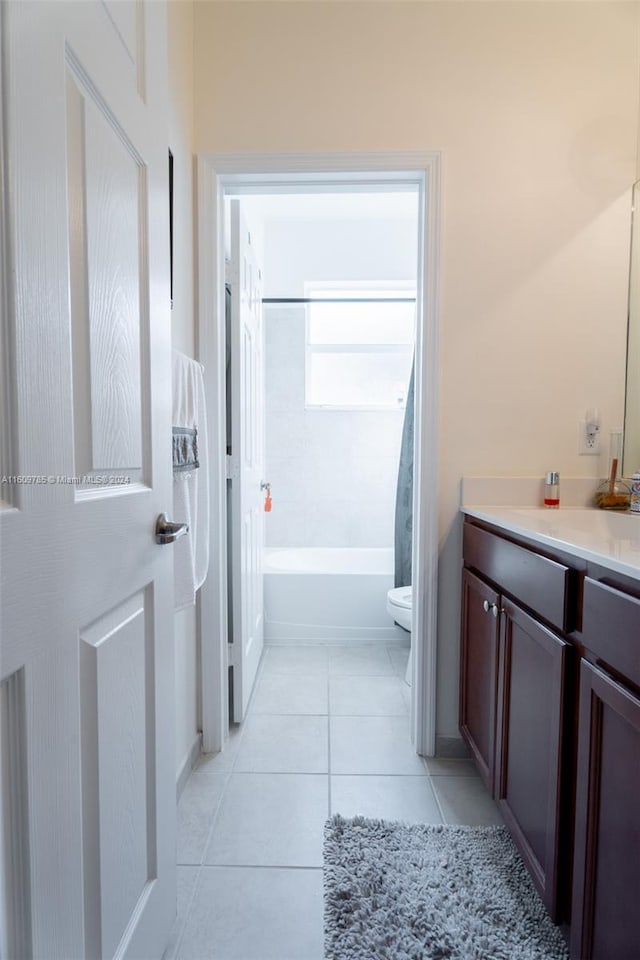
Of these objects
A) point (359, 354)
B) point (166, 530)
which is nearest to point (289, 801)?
point (166, 530)

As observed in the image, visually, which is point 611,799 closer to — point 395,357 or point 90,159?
point 90,159

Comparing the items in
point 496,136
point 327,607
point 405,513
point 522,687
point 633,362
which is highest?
point 496,136

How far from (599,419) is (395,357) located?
7.33 feet

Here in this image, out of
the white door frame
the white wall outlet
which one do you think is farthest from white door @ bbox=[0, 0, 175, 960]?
the white wall outlet

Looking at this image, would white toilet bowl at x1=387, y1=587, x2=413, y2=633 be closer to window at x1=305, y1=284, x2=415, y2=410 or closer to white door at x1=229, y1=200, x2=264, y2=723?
white door at x1=229, y1=200, x2=264, y2=723

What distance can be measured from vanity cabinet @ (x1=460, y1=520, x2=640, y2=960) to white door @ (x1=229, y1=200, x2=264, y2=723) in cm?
100

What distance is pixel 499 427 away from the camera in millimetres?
1729

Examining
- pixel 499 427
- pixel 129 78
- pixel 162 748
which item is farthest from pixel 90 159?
pixel 499 427

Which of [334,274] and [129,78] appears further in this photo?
[334,274]

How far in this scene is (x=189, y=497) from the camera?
4.49ft

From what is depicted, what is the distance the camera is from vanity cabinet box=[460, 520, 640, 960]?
2.54ft

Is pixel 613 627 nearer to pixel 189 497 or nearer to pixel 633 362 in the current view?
pixel 189 497

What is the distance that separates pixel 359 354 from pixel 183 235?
7.66 feet

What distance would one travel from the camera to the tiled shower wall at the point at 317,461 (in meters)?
3.73
